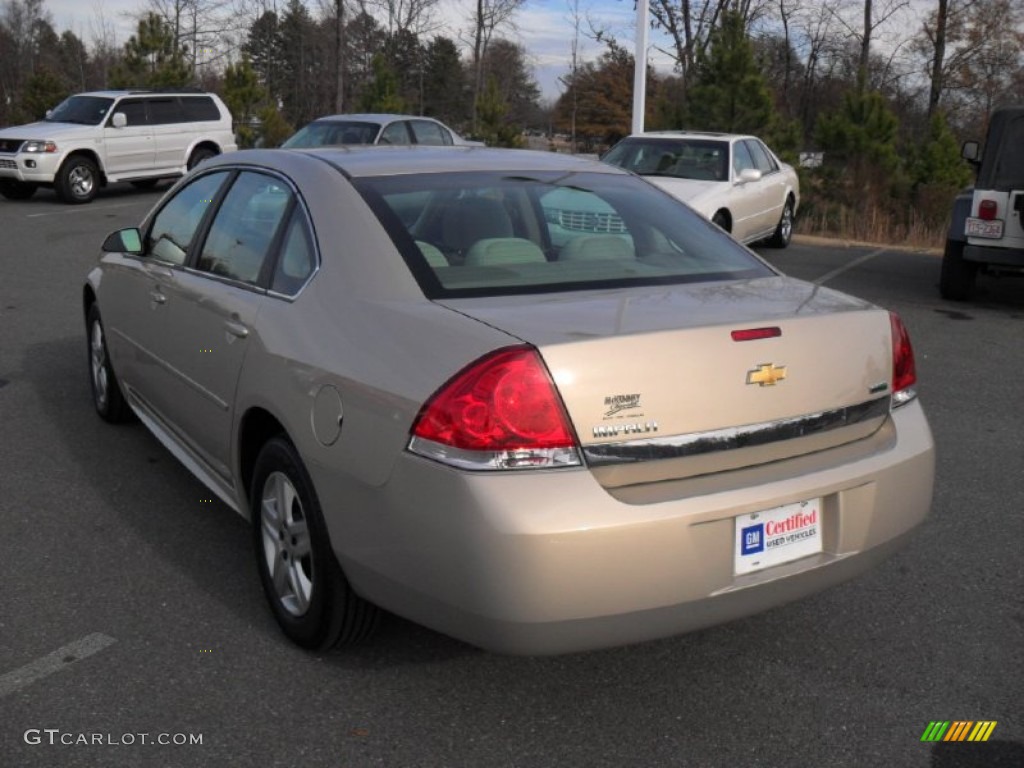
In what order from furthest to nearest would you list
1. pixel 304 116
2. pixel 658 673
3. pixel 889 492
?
1. pixel 304 116
2. pixel 658 673
3. pixel 889 492

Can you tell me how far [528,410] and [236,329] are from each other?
4.79 feet

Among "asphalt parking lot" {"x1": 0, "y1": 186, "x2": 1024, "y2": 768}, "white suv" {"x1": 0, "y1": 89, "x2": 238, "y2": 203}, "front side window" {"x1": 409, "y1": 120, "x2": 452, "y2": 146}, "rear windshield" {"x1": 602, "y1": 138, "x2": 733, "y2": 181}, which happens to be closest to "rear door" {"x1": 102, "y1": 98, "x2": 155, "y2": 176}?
"white suv" {"x1": 0, "y1": 89, "x2": 238, "y2": 203}

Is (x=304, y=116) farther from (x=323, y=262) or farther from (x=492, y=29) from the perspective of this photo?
(x=323, y=262)


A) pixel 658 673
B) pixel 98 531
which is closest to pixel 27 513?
pixel 98 531

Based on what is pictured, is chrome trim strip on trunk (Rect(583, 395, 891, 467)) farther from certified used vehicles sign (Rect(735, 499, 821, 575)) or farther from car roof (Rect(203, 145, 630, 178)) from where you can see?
car roof (Rect(203, 145, 630, 178))

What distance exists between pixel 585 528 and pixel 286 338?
4.17ft

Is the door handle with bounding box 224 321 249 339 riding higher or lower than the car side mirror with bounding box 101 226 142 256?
lower

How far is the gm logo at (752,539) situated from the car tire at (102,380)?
3759mm

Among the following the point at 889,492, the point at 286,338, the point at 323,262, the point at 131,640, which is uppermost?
the point at 323,262

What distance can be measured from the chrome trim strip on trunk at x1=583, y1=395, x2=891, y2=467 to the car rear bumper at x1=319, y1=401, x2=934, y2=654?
0.30 ft

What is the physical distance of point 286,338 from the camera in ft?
11.2

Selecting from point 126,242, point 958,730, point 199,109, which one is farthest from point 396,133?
point 958,730

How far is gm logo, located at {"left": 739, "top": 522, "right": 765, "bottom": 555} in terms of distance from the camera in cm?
286

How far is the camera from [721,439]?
290 cm
